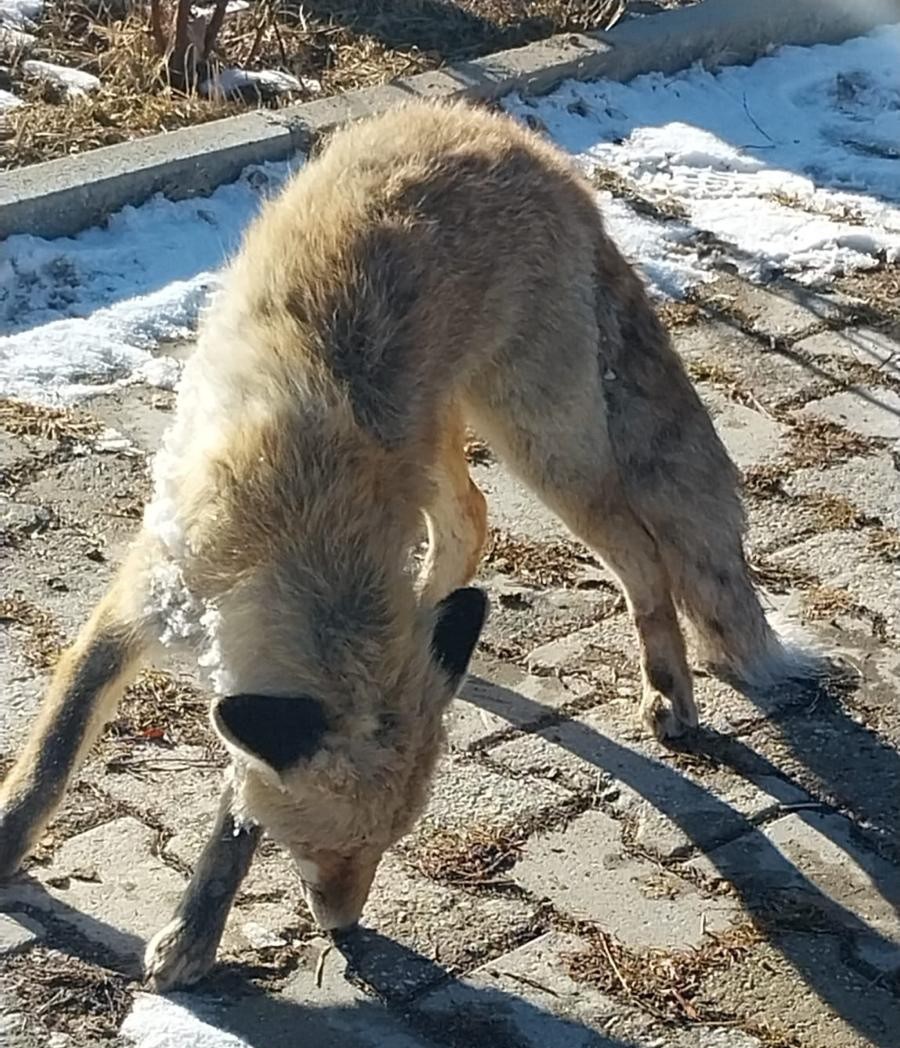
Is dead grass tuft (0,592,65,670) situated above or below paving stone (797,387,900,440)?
below

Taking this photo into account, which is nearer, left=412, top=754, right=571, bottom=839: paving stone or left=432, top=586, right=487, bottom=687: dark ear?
left=432, top=586, right=487, bottom=687: dark ear

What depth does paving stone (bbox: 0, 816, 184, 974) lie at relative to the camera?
413 centimetres

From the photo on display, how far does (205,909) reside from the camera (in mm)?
4020

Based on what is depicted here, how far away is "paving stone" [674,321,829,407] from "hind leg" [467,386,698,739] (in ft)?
6.65

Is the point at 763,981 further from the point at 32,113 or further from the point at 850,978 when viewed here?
the point at 32,113

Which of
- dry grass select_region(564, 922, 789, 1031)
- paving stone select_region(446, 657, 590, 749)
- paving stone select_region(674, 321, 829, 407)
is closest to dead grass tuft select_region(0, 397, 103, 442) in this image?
paving stone select_region(446, 657, 590, 749)

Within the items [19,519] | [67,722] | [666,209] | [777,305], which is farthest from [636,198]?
[67,722]

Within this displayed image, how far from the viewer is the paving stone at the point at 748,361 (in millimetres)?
7047

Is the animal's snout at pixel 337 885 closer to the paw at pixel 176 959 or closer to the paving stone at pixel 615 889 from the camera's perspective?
the paw at pixel 176 959

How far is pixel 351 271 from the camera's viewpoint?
4.46 m

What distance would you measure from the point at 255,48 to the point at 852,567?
4860 mm

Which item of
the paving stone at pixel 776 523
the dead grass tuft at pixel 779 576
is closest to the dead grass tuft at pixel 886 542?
the paving stone at pixel 776 523

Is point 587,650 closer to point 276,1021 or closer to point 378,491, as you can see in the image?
point 378,491

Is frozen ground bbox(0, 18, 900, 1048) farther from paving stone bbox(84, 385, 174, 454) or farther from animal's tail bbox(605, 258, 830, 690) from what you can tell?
animal's tail bbox(605, 258, 830, 690)
